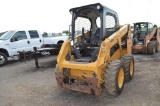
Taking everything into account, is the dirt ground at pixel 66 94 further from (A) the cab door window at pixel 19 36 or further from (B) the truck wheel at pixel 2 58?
(A) the cab door window at pixel 19 36

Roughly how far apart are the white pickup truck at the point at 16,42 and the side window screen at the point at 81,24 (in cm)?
571

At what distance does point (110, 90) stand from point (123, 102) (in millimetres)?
450

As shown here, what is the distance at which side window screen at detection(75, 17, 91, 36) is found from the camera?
20.5 ft

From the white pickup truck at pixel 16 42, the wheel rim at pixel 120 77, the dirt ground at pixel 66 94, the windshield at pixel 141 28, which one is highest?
the windshield at pixel 141 28

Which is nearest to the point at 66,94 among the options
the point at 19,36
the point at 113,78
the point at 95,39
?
the point at 113,78

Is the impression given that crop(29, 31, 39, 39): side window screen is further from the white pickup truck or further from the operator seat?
the operator seat

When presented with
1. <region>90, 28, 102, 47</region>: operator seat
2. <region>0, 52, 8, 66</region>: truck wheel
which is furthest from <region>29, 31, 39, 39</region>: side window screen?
<region>90, 28, 102, 47</region>: operator seat

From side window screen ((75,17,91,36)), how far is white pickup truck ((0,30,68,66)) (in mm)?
5714

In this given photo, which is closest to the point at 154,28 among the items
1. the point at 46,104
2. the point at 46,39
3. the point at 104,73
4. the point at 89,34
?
the point at 46,39

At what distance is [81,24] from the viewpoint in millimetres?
6336

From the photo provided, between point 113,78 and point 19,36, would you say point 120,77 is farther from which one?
point 19,36

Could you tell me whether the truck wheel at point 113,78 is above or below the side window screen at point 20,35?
below

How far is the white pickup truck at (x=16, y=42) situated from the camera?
10.9 meters

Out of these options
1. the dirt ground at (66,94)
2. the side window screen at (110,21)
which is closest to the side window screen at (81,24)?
the side window screen at (110,21)
